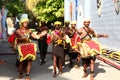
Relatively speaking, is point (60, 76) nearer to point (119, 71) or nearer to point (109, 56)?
point (119, 71)

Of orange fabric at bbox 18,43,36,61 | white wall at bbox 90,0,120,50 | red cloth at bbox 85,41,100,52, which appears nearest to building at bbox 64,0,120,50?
white wall at bbox 90,0,120,50

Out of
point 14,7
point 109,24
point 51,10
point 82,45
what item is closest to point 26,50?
point 82,45

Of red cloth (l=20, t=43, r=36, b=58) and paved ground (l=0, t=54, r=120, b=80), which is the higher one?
red cloth (l=20, t=43, r=36, b=58)

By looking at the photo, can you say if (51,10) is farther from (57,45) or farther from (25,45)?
(25,45)

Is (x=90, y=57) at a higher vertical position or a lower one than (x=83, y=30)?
lower

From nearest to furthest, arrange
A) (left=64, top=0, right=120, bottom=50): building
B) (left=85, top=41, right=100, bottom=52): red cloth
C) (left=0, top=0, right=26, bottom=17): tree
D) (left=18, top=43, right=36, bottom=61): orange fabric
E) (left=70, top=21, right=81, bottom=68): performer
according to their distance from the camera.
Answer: (left=18, top=43, right=36, bottom=61): orange fabric, (left=85, top=41, right=100, bottom=52): red cloth, (left=70, top=21, right=81, bottom=68): performer, (left=64, top=0, right=120, bottom=50): building, (left=0, top=0, right=26, bottom=17): tree

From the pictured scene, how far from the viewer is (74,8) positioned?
35.3 metres

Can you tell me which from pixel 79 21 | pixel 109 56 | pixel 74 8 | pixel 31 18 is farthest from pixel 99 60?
pixel 31 18

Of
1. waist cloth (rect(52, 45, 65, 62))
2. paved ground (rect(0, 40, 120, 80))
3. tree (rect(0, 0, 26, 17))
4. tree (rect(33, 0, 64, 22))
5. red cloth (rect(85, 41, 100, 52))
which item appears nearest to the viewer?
red cloth (rect(85, 41, 100, 52))

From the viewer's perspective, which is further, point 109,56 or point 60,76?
point 109,56

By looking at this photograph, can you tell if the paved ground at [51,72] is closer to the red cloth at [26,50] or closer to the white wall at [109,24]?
the red cloth at [26,50]

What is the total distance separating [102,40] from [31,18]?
2034 inches

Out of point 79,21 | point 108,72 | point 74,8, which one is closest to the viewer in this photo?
point 108,72

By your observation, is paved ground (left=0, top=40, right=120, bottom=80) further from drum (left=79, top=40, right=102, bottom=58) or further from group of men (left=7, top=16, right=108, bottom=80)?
drum (left=79, top=40, right=102, bottom=58)
